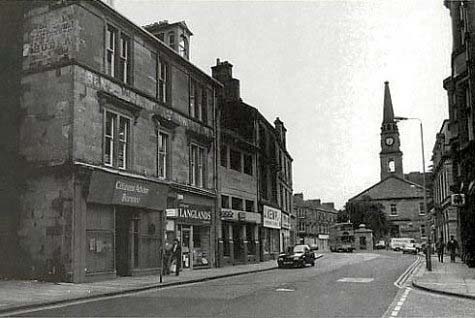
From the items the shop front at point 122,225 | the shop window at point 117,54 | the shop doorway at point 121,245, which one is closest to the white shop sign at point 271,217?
the shop front at point 122,225

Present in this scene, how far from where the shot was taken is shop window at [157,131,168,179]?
2624cm

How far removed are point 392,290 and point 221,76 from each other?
24.3m

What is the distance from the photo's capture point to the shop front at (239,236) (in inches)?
1329

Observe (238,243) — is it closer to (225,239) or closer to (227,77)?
(225,239)

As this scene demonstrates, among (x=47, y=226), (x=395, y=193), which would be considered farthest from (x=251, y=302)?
(x=395, y=193)

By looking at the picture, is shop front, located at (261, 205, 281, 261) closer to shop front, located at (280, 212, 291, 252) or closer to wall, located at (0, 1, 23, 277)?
Answer: shop front, located at (280, 212, 291, 252)

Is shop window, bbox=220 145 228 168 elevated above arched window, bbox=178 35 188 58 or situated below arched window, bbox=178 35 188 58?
below

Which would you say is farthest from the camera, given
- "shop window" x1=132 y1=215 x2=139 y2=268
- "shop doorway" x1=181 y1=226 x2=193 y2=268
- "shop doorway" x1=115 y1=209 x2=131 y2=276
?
"shop doorway" x1=181 y1=226 x2=193 y2=268

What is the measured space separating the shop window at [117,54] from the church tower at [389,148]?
9915 cm

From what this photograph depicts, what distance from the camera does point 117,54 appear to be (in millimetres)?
23312

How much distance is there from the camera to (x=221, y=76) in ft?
129

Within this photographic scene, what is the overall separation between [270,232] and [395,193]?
71975mm

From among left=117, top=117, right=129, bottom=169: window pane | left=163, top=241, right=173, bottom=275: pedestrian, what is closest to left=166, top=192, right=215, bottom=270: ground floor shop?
left=163, top=241, right=173, bottom=275: pedestrian

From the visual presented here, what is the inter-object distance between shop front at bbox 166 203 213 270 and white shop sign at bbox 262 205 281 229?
10.3 metres
